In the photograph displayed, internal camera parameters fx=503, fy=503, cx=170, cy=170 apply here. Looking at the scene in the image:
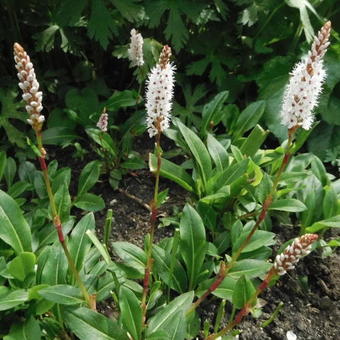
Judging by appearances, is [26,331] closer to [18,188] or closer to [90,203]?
[90,203]

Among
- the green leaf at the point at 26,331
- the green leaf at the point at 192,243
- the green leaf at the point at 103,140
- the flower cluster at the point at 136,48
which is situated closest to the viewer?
the green leaf at the point at 26,331

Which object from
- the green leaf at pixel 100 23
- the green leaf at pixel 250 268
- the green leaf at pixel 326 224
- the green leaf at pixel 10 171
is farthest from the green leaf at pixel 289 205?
the green leaf at pixel 10 171

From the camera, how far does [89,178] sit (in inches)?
133

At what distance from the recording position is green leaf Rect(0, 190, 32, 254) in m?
2.59

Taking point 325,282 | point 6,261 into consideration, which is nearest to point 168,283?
point 6,261

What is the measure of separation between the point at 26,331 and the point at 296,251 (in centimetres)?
133

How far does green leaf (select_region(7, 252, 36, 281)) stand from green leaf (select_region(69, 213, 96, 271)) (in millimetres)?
249

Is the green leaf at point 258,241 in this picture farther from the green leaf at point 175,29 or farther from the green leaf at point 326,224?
the green leaf at point 175,29

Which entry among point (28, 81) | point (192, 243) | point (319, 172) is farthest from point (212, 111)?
point (28, 81)

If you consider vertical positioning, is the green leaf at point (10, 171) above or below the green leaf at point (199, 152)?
below

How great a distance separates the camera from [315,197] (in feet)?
10.6

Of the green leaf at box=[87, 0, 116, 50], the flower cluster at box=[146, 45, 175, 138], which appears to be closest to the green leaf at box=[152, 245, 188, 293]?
the flower cluster at box=[146, 45, 175, 138]

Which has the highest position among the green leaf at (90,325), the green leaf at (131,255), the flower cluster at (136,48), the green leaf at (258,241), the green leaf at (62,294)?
the flower cluster at (136,48)

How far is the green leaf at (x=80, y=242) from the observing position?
2629 millimetres
